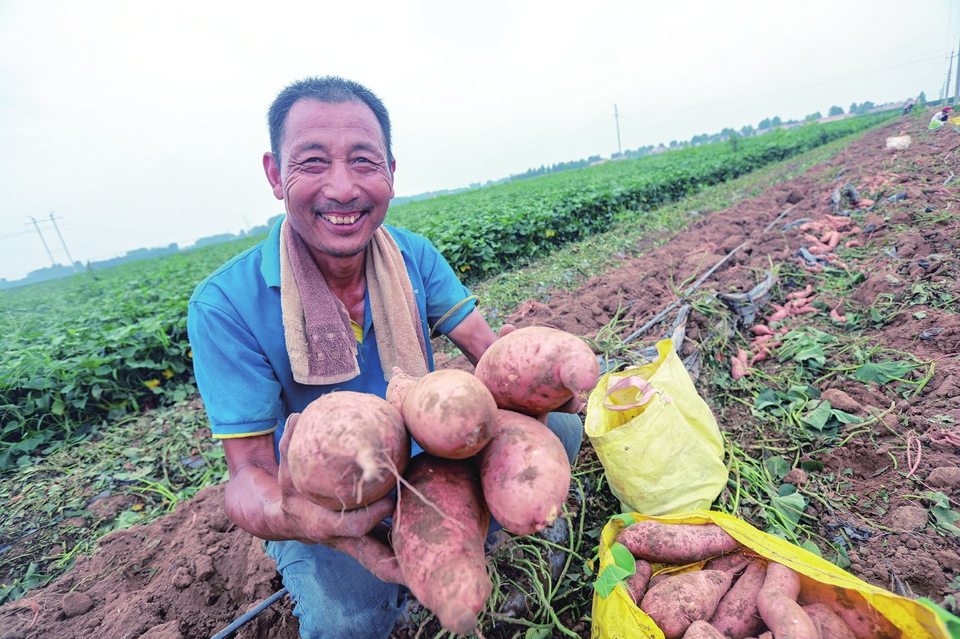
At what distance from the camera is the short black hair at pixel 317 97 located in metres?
1.65

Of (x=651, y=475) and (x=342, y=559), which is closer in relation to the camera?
(x=342, y=559)

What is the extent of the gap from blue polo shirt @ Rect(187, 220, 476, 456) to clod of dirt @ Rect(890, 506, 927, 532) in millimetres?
2301

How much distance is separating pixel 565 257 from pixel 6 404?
7.37 metres

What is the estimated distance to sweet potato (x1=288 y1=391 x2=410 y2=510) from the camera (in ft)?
3.07

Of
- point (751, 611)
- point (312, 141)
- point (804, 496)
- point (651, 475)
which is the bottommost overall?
point (804, 496)

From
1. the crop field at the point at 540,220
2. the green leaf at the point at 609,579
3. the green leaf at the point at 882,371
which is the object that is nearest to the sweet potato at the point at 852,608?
the green leaf at the point at 609,579

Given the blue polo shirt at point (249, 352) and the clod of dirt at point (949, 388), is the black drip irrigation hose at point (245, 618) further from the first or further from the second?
the clod of dirt at point (949, 388)

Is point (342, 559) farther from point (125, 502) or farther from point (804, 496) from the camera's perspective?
point (125, 502)

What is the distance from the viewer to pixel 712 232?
689 centimetres

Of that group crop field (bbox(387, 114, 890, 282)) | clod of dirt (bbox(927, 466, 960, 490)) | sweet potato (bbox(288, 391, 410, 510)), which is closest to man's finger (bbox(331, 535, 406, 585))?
sweet potato (bbox(288, 391, 410, 510))

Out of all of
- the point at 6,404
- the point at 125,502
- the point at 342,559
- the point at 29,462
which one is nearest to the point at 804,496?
the point at 342,559

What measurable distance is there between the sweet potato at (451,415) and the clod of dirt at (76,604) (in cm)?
226

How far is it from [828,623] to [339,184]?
2253 mm

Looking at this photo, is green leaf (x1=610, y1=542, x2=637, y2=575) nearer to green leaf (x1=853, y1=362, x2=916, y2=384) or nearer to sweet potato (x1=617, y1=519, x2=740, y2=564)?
sweet potato (x1=617, y1=519, x2=740, y2=564)
